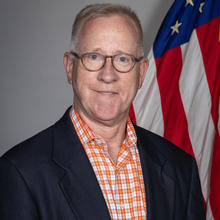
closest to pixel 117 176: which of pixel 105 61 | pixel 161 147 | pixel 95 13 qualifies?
pixel 161 147

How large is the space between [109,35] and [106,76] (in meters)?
0.15

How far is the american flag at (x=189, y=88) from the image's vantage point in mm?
2562

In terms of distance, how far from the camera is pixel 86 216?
1328 millimetres

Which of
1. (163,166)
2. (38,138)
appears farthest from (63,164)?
(163,166)

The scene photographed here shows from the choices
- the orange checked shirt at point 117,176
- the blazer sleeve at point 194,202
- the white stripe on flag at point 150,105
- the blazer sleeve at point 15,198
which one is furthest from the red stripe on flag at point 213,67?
the blazer sleeve at point 15,198

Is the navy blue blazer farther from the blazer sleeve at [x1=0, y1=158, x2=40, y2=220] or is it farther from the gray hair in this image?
the gray hair

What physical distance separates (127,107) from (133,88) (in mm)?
79

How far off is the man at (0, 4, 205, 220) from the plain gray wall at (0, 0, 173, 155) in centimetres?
187

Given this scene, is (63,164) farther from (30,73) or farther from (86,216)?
(30,73)

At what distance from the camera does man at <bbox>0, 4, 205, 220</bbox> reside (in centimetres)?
133

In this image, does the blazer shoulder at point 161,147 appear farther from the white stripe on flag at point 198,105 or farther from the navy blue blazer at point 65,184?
the white stripe on flag at point 198,105

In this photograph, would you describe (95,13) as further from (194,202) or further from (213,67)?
(213,67)

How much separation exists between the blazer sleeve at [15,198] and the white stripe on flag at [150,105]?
1.56m

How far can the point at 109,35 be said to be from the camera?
4.85 ft
